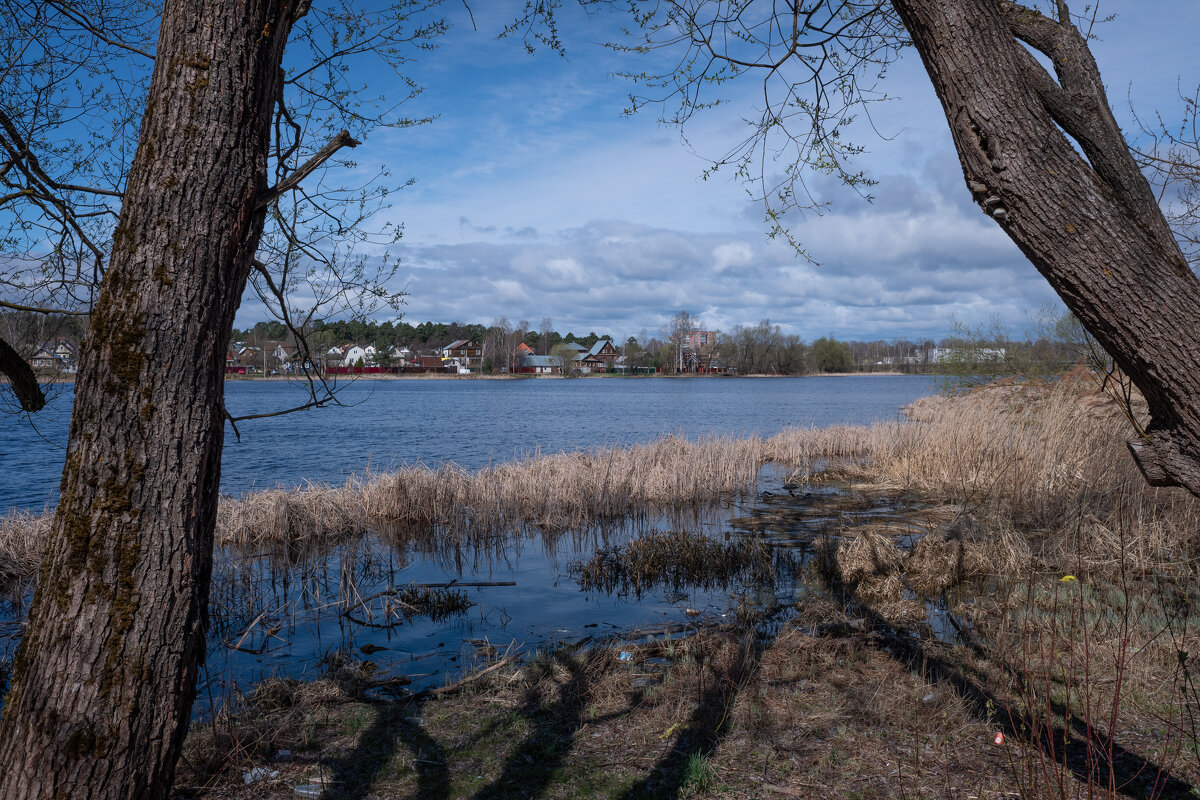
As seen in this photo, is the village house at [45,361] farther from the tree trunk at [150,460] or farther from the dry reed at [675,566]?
the dry reed at [675,566]

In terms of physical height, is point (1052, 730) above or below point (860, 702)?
above

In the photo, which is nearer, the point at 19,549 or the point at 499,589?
the point at 499,589

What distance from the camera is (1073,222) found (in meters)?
2.49

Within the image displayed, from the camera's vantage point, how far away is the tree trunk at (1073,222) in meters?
2.47

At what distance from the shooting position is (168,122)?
8.27 ft

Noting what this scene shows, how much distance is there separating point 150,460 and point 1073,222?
10.8 ft

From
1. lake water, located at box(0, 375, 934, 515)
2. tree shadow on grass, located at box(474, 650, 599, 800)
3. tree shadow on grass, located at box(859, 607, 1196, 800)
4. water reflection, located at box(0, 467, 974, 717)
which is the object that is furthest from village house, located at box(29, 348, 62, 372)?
tree shadow on grass, located at box(859, 607, 1196, 800)

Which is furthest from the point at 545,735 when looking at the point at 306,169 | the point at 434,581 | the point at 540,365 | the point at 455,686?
the point at 540,365

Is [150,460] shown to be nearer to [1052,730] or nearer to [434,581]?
[1052,730]

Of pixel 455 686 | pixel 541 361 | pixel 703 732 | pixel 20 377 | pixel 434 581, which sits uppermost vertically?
pixel 541 361

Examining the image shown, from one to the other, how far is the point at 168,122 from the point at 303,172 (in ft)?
1.71

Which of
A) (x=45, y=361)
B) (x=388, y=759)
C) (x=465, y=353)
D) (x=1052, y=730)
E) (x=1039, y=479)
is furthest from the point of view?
(x=465, y=353)

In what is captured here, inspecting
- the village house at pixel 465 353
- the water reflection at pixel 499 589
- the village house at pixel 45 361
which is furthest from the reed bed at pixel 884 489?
the village house at pixel 465 353

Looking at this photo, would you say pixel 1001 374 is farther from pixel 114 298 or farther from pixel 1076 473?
pixel 114 298
